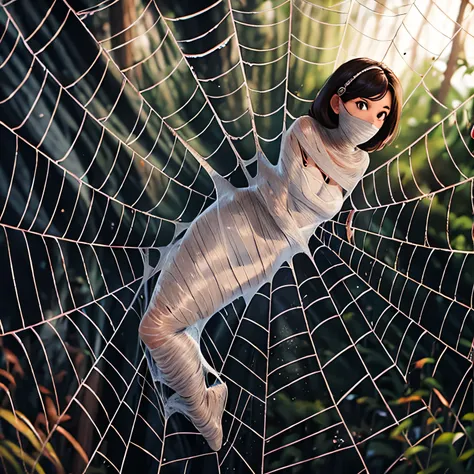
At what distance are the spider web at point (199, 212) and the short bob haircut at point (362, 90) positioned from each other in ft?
0.23

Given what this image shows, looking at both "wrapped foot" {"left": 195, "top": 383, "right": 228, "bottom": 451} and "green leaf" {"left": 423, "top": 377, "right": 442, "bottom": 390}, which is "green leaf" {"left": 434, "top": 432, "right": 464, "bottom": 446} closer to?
"green leaf" {"left": 423, "top": 377, "right": 442, "bottom": 390}

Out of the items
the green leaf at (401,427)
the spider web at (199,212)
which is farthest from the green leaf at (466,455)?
the green leaf at (401,427)

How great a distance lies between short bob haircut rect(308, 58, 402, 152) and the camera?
3.67 ft

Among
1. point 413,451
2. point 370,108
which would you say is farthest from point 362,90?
point 413,451

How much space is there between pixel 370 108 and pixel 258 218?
10.2 inches

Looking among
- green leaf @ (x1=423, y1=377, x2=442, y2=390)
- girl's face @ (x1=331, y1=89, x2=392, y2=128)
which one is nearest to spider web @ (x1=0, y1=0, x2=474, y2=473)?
green leaf @ (x1=423, y1=377, x2=442, y2=390)

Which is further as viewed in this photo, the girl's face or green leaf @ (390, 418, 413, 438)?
green leaf @ (390, 418, 413, 438)

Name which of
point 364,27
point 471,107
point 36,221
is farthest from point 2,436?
point 471,107

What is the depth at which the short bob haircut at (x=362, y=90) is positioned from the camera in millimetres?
1119

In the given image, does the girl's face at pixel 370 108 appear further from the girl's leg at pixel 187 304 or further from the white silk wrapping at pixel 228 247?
the girl's leg at pixel 187 304

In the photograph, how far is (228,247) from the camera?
113 cm

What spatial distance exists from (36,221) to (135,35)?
13.2 inches

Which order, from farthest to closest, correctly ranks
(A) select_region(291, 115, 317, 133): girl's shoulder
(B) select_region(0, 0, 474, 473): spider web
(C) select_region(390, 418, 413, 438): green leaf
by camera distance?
(C) select_region(390, 418, 413, 438): green leaf
(A) select_region(291, 115, 317, 133): girl's shoulder
(B) select_region(0, 0, 474, 473): spider web

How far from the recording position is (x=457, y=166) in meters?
1.35
